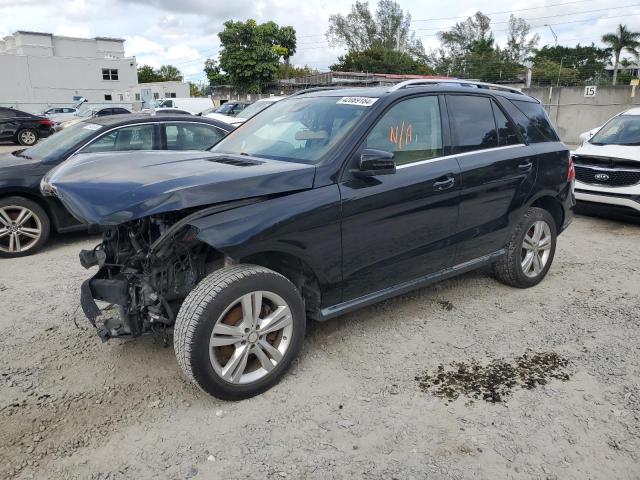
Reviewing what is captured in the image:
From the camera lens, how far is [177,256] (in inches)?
119

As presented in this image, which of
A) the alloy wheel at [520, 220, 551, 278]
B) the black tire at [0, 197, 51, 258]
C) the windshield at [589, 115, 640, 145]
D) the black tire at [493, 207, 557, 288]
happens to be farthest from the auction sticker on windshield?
Answer: the windshield at [589, 115, 640, 145]

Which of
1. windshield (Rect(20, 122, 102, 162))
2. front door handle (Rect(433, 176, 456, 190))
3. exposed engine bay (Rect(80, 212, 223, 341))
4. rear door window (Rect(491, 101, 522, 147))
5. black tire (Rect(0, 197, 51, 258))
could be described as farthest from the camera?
windshield (Rect(20, 122, 102, 162))

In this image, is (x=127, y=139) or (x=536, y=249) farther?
(x=127, y=139)

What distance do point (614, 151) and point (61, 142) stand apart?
7649mm

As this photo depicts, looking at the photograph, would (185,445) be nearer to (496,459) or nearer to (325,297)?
(325,297)

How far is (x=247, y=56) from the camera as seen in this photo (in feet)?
131

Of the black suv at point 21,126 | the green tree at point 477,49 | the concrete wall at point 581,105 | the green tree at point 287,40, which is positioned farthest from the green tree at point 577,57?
the black suv at point 21,126

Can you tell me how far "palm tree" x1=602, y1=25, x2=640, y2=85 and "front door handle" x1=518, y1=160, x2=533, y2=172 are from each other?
56.0 metres

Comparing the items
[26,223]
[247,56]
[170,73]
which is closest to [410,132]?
Result: [26,223]

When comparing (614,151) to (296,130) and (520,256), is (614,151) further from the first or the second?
(296,130)

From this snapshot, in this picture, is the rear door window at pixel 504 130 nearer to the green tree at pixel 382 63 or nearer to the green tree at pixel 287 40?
the green tree at pixel 287 40

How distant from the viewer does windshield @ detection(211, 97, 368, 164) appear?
3486mm

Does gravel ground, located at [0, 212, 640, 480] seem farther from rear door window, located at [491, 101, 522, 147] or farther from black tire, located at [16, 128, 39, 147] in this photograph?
black tire, located at [16, 128, 39, 147]

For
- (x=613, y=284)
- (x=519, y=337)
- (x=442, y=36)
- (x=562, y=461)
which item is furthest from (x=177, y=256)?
(x=442, y=36)
